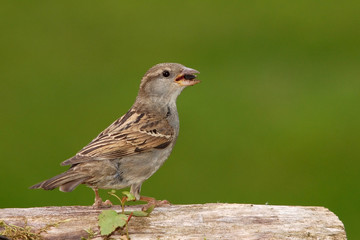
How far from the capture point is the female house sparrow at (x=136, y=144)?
19.2ft

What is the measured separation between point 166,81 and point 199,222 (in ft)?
6.52

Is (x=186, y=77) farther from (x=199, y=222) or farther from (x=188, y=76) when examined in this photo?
(x=199, y=222)

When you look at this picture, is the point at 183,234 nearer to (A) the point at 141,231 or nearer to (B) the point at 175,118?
(A) the point at 141,231

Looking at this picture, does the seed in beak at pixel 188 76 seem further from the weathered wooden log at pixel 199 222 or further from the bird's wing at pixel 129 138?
the weathered wooden log at pixel 199 222

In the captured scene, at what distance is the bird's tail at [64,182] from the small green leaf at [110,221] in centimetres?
53

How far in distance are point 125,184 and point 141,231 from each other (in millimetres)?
857

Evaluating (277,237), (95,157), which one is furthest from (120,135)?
(277,237)

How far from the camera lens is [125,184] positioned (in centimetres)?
611

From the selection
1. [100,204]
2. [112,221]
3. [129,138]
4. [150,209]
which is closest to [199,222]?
[150,209]

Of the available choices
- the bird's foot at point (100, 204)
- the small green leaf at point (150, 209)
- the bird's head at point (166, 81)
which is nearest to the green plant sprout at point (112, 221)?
the small green leaf at point (150, 209)

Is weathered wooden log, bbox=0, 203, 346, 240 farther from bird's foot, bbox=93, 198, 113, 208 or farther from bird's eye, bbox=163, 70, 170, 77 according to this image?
bird's eye, bbox=163, 70, 170, 77

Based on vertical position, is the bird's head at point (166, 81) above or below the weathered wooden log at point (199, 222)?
above

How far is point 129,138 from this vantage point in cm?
641

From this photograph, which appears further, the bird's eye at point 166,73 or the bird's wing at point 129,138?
the bird's eye at point 166,73
